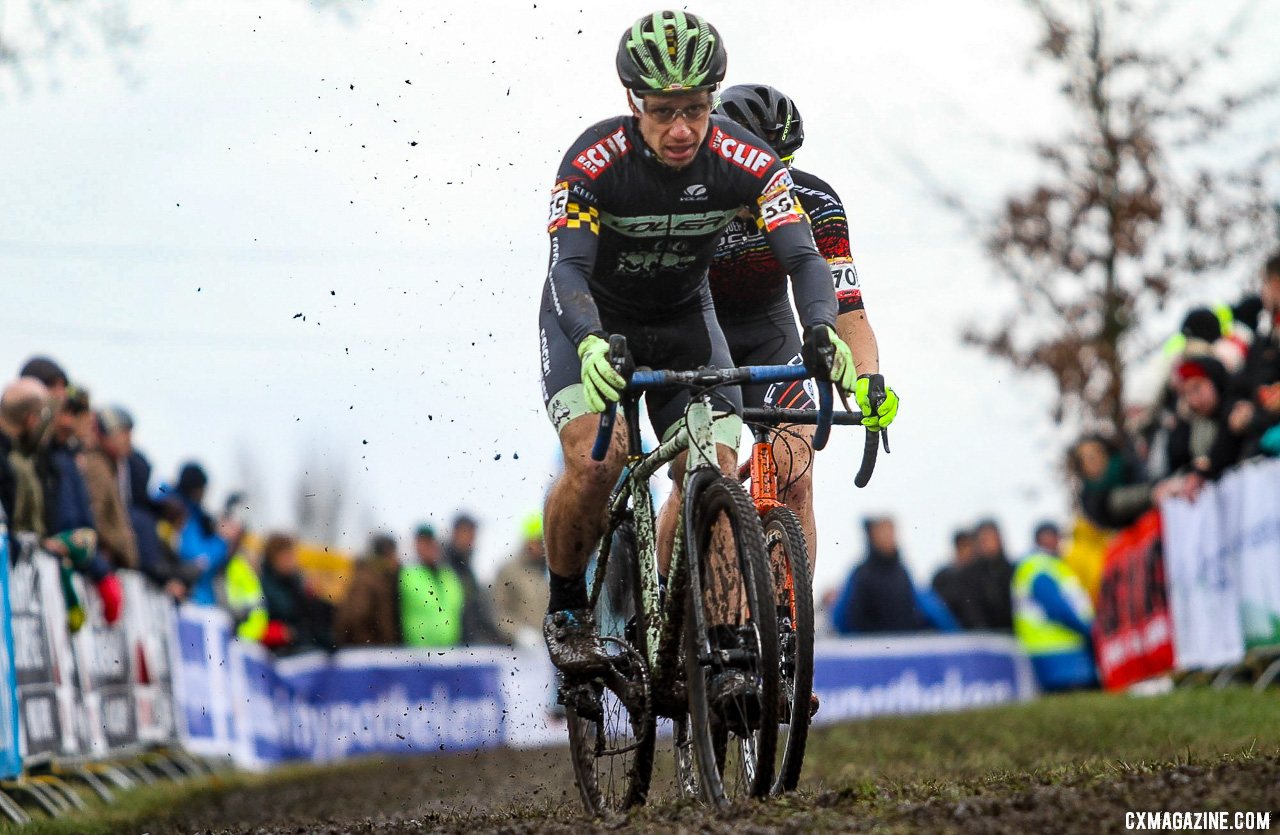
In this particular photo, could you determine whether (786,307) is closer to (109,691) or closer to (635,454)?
(635,454)

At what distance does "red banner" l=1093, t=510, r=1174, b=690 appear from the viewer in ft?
52.4

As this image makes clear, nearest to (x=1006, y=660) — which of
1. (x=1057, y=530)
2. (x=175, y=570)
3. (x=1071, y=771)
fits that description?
(x=1057, y=530)

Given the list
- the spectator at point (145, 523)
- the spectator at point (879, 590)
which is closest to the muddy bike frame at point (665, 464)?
the spectator at point (145, 523)

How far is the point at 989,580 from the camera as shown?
20.8 meters

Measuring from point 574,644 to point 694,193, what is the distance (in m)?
1.93

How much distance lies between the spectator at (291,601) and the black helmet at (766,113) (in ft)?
37.3

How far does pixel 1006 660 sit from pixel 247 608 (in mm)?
8434

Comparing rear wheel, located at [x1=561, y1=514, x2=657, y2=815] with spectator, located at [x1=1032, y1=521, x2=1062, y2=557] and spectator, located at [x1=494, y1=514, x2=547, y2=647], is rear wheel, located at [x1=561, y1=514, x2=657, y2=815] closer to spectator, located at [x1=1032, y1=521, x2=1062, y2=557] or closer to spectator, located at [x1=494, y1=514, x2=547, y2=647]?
spectator, located at [x1=494, y1=514, x2=547, y2=647]

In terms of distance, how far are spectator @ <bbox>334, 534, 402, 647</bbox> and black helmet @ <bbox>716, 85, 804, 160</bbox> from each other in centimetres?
1085

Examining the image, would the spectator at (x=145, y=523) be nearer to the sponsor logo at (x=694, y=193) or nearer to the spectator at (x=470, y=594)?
the spectator at (x=470, y=594)

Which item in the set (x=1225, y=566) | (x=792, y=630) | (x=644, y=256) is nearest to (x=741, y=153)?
(x=644, y=256)

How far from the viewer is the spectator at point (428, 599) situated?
19.1 meters

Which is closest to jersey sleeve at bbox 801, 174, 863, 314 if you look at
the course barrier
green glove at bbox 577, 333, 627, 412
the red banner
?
green glove at bbox 577, 333, 627, 412

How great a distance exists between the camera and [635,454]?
7.25m
